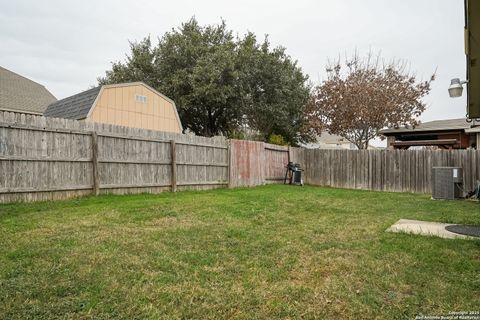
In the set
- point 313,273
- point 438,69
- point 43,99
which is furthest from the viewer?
point 438,69

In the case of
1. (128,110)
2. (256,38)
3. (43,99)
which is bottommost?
(128,110)

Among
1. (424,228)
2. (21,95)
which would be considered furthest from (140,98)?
(424,228)

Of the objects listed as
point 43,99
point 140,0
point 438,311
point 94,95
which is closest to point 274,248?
Result: point 438,311

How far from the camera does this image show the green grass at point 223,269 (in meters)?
2.05

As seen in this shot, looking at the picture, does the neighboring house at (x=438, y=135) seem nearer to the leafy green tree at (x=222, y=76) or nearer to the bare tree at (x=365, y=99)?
the bare tree at (x=365, y=99)

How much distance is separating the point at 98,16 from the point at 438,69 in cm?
1827

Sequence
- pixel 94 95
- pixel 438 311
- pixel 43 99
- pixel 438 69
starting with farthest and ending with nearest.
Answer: pixel 438 69
pixel 43 99
pixel 94 95
pixel 438 311

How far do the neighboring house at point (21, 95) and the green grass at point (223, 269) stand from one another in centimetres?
1191

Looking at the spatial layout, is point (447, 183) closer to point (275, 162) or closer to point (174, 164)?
point (275, 162)

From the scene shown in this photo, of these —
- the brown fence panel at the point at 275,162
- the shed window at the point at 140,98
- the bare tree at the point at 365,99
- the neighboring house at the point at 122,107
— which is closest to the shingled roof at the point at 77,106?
the neighboring house at the point at 122,107

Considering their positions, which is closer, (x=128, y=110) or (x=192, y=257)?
(x=192, y=257)

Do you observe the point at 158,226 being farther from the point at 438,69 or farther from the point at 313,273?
the point at 438,69

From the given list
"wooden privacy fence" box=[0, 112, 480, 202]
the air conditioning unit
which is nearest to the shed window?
"wooden privacy fence" box=[0, 112, 480, 202]

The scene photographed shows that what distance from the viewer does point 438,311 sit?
2.02m
